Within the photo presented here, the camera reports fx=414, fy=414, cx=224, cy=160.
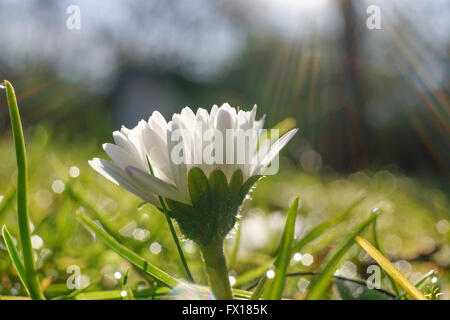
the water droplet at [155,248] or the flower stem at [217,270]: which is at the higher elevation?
the flower stem at [217,270]

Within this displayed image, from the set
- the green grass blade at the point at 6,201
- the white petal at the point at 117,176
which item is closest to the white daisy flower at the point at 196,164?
the white petal at the point at 117,176

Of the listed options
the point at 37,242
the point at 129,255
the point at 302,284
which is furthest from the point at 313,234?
the point at 37,242

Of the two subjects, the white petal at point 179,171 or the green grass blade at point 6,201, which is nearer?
the white petal at point 179,171

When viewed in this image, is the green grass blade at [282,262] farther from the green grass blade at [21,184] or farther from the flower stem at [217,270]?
the green grass blade at [21,184]

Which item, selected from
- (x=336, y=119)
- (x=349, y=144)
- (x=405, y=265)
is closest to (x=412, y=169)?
(x=349, y=144)

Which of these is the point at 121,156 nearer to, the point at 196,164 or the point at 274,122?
the point at 196,164

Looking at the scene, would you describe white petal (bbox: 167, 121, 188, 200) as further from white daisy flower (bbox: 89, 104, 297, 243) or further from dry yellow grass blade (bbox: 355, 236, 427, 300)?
dry yellow grass blade (bbox: 355, 236, 427, 300)

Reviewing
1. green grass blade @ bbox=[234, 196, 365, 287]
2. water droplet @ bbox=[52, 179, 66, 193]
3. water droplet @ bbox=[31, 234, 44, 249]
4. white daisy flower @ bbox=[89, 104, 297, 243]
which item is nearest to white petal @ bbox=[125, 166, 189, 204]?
white daisy flower @ bbox=[89, 104, 297, 243]
